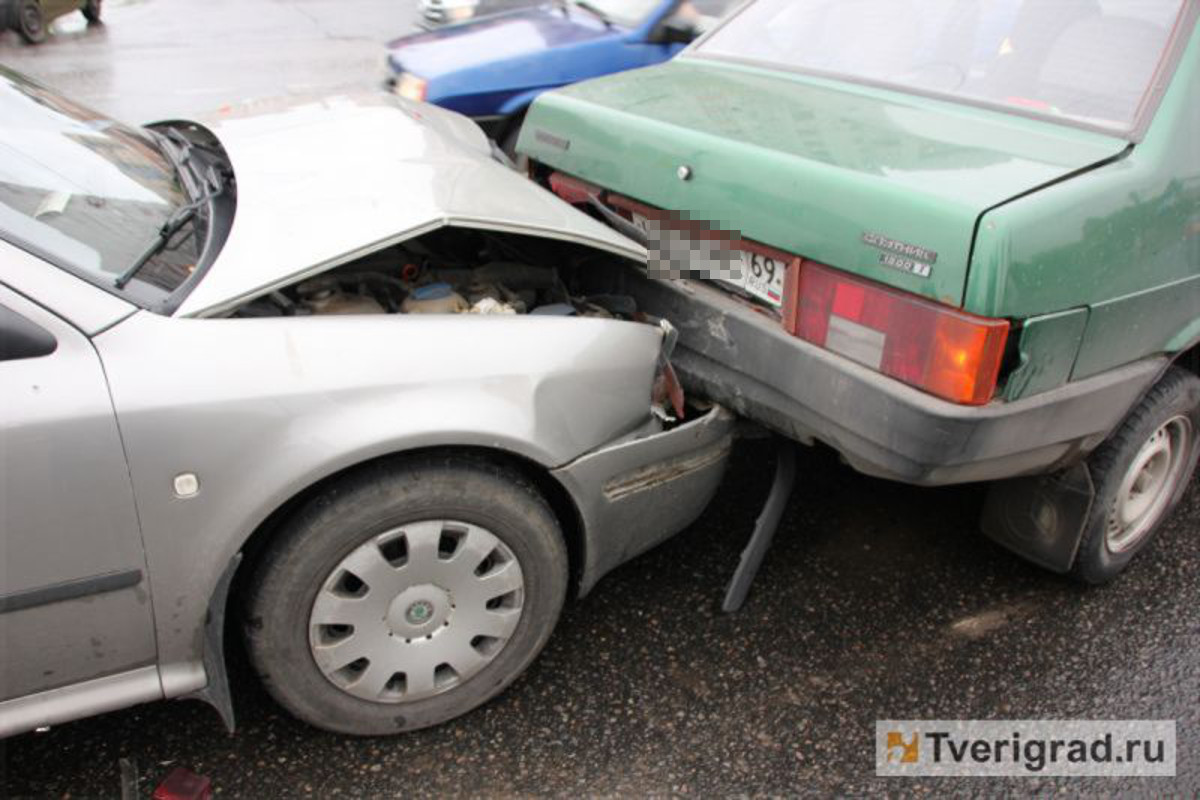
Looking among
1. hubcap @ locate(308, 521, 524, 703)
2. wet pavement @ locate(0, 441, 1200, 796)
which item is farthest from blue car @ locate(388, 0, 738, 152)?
hubcap @ locate(308, 521, 524, 703)

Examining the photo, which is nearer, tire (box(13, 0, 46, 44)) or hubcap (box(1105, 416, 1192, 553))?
hubcap (box(1105, 416, 1192, 553))

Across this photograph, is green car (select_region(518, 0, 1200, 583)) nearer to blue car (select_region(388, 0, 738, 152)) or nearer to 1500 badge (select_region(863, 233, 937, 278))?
1500 badge (select_region(863, 233, 937, 278))

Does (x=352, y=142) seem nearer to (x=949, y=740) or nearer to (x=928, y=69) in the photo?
(x=928, y=69)

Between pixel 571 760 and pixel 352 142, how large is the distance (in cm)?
174

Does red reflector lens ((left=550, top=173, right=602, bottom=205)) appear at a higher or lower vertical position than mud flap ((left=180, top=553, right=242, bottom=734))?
higher

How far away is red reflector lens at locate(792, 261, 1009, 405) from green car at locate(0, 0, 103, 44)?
11382 millimetres

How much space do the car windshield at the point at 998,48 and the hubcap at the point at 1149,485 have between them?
102 cm

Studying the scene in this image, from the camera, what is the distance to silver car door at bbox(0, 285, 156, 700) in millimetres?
1799

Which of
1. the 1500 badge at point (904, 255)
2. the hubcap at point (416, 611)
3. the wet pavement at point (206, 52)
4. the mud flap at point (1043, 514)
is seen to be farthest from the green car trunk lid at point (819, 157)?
the wet pavement at point (206, 52)

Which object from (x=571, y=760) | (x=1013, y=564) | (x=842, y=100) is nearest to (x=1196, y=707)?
(x=1013, y=564)

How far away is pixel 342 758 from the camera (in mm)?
2365

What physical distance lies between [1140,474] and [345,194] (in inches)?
97.6

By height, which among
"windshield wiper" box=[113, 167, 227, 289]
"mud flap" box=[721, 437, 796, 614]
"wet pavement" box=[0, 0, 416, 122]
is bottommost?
"wet pavement" box=[0, 0, 416, 122]

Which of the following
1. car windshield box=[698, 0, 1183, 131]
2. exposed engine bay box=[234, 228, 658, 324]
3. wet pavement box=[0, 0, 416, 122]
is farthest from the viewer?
wet pavement box=[0, 0, 416, 122]
